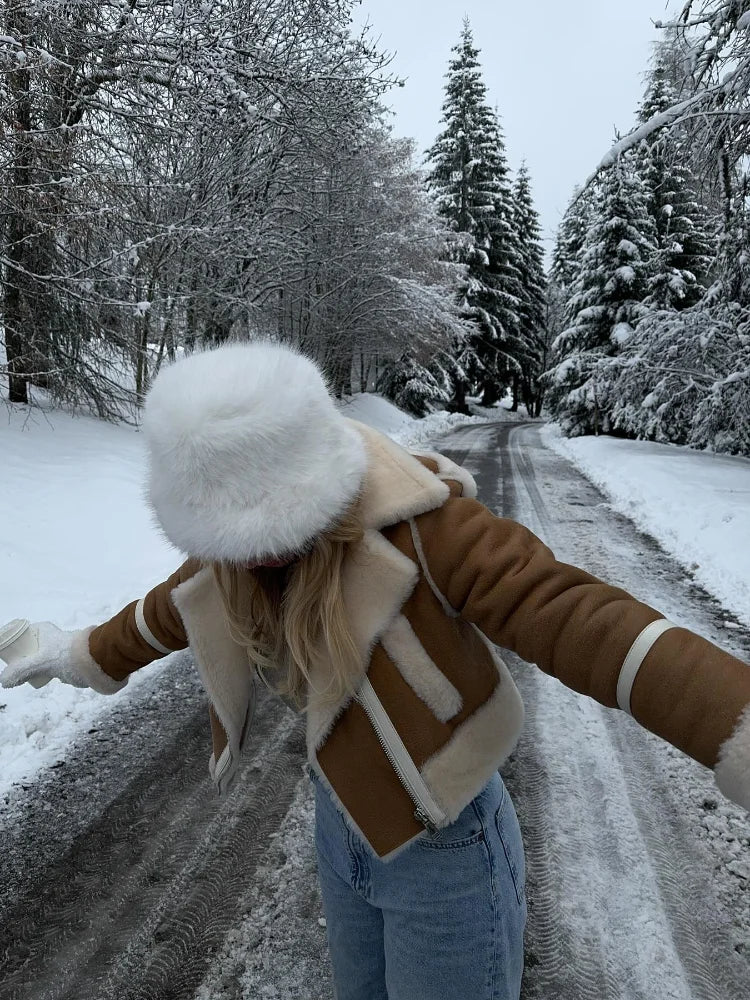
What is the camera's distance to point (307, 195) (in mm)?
13648

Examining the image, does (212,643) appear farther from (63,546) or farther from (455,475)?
(63,546)

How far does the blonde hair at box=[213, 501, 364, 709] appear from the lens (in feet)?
3.72

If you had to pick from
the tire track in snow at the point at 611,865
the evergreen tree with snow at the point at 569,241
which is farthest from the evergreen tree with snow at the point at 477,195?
the tire track in snow at the point at 611,865

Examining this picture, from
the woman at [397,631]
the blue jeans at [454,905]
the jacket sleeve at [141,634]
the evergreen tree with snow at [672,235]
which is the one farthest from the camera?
the evergreen tree with snow at [672,235]

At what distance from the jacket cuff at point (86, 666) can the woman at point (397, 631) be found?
40 centimetres

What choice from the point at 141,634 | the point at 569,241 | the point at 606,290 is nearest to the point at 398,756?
the point at 141,634

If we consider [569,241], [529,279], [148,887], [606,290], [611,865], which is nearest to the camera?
[148,887]

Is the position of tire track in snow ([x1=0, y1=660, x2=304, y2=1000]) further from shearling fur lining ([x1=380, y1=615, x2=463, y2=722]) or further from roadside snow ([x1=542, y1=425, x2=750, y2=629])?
roadside snow ([x1=542, y1=425, x2=750, y2=629])

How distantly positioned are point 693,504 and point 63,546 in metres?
7.66

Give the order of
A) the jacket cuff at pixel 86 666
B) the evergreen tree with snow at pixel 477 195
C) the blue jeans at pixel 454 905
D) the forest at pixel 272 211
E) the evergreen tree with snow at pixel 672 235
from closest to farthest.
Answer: the blue jeans at pixel 454 905
the jacket cuff at pixel 86 666
the forest at pixel 272 211
the evergreen tree with snow at pixel 672 235
the evergreen tree with snow at pixel 477 195

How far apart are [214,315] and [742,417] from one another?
9699 millimetres

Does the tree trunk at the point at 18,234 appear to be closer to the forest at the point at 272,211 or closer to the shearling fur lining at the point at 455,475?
the forest at the point at 272,211

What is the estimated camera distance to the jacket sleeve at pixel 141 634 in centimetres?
148

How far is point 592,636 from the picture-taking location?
0.98 meters
